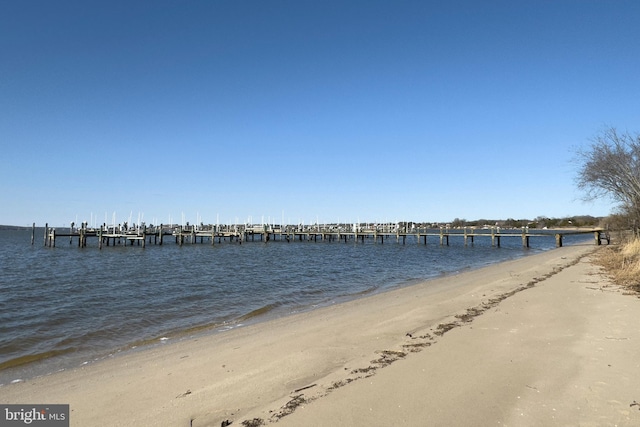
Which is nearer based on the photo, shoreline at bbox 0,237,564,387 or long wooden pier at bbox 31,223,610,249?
shoreline at bbox 0,237,564,387

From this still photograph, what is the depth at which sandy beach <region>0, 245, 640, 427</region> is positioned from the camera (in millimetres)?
4152

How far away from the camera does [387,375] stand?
17.4 feet

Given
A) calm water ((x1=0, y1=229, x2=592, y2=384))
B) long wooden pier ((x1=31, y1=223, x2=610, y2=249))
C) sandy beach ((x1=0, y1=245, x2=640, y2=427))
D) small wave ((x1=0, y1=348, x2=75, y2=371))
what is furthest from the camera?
long wooden pier ((x1=31, y1=223, x2=610, y2=249))

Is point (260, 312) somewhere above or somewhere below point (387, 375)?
below

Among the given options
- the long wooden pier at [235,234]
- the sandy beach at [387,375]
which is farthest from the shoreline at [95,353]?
the long wooden pier at [235,234]

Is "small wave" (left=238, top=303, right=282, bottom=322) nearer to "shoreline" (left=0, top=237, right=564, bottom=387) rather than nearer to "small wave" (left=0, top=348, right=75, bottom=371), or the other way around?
"shoreline" (left=0, top=237, right=564, bottom=387)

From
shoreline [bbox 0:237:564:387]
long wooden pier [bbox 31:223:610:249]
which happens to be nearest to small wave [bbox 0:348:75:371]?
shoreline [bbox 0:237:564:387]

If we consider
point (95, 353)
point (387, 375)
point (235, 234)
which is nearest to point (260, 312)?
point (95, 353)

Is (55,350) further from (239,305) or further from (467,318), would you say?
(467,318)

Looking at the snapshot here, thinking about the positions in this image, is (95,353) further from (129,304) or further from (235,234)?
(235,234)

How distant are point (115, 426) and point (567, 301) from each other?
11.3 metres

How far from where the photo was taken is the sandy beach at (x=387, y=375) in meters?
4.15

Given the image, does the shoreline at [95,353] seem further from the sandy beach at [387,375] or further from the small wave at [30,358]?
the sandy beach at [387,375]

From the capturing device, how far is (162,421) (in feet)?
14.5
